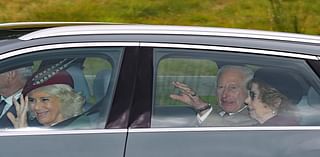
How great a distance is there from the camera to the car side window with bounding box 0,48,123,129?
3445 mm

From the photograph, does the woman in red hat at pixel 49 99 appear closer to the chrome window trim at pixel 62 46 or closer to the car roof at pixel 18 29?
the chrome window trim at pixel 62 46

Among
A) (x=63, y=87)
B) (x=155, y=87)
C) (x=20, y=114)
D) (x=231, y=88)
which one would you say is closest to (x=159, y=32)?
(x=155, y=87)

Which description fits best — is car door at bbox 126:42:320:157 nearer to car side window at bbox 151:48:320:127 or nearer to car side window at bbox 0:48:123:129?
car side window at bbox 151:48:320:127

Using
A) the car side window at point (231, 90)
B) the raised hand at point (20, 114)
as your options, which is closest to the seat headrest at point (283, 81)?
the car side window at point (231, 90)

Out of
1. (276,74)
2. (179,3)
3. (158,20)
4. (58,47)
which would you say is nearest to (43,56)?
(58,47)

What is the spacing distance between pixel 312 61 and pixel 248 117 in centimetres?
44

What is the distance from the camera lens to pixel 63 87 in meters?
3.52

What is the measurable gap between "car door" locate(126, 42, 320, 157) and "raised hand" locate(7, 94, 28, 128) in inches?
22.7

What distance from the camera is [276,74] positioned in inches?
137

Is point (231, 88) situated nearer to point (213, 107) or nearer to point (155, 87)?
point (213, 107)

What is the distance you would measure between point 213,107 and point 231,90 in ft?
0.43

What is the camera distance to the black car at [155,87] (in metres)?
3.29

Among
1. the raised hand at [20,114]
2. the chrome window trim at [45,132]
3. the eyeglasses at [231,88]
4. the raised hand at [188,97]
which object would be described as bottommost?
the chrome window trim at [45,132]

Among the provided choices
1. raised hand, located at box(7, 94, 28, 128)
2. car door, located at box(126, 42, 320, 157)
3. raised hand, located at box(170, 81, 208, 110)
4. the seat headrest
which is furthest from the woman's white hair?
the seat headrest
